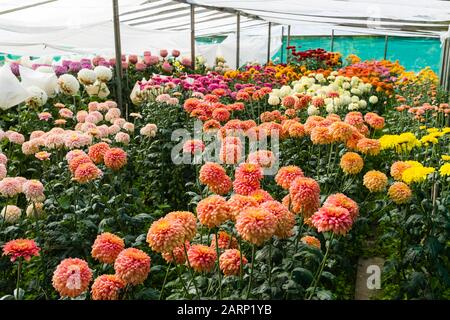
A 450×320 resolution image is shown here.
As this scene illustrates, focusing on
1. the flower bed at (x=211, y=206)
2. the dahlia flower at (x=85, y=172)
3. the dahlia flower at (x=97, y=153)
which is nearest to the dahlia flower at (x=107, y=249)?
the flower bed at (x=211, y=206)

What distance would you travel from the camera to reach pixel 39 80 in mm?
3684

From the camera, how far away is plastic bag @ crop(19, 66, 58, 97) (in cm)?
366

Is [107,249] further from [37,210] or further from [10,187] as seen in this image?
[37,210]

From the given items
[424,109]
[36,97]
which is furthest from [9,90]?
[424,109]

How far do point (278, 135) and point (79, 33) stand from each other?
638 cm

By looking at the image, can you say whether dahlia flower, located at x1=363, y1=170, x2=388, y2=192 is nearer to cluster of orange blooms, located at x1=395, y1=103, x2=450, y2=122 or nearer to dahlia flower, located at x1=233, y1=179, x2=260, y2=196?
dahlia flower, located at x1=233, y1=179, x2=260, y2=196

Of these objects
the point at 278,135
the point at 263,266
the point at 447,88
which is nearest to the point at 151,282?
the point at 263,266

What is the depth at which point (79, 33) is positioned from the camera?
795 centimetres

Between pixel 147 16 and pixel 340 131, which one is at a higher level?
pixel 147 16

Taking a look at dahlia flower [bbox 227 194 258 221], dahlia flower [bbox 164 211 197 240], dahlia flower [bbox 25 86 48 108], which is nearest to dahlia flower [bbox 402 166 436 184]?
dahlia flower [bbox 227 194 258 221]

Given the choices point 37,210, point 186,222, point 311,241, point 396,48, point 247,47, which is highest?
point 186,222

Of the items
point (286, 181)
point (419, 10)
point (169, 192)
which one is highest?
point (419, 10)

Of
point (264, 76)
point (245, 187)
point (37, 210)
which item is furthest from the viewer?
point (264, 76)
